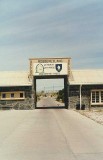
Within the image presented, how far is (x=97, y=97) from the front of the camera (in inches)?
1790

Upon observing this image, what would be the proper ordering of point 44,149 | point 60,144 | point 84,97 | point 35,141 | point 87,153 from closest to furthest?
point 87,153 → point 44,149 → point 60,144 → point 35,141 → point 84,97

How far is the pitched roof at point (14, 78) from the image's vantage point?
4519cm

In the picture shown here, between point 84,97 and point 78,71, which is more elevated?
point 78,71

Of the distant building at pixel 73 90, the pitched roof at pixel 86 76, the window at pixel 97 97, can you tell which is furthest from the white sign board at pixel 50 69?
the window at pixel 97 97

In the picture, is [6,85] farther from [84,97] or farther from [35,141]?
[35,141]

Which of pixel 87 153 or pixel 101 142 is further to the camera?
pixel 101 142

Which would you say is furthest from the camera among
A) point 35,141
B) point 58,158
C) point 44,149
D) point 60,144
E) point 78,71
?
point 78,71

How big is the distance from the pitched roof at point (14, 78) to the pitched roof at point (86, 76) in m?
5.39

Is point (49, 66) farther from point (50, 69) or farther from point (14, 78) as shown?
point (14, 78)

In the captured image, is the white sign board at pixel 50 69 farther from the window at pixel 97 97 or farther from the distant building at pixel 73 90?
the window at pixel 97 97

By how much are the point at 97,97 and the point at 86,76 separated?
3.45 metres

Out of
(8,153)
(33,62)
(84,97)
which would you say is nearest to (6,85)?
(33,62)

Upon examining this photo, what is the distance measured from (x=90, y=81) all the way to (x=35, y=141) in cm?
3114

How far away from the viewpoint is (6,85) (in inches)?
1773
